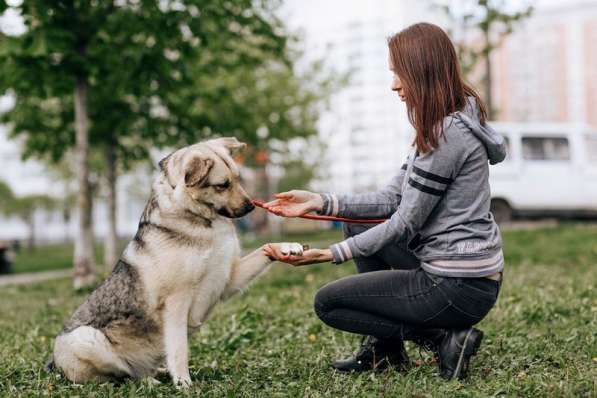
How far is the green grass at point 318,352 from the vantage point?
368 cm

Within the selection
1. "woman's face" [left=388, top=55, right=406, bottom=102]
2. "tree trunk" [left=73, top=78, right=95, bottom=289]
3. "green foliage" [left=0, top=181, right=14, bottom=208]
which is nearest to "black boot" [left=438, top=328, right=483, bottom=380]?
"woman's face" [left=388, top=55, right=406, bottom=102]

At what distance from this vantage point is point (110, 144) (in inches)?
587

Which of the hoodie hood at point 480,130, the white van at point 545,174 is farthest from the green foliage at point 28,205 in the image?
the hoodie hood at point 480,130

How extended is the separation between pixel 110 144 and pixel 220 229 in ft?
37.9

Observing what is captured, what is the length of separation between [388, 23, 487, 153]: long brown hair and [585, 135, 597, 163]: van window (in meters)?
15.1

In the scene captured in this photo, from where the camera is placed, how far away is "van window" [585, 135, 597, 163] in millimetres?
17203

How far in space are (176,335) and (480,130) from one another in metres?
2.07

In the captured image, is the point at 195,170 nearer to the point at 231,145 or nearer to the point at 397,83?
the point at 231,145

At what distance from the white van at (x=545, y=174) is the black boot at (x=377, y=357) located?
12.8 m

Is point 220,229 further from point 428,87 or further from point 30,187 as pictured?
point 30,187

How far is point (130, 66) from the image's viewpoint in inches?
387

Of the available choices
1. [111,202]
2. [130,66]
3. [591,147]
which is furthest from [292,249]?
[591,147]

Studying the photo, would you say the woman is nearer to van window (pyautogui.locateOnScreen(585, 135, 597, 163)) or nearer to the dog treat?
the dog treat

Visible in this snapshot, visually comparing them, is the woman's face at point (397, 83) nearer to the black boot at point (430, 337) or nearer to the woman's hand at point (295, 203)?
the woman's hand at point (295, 203)
